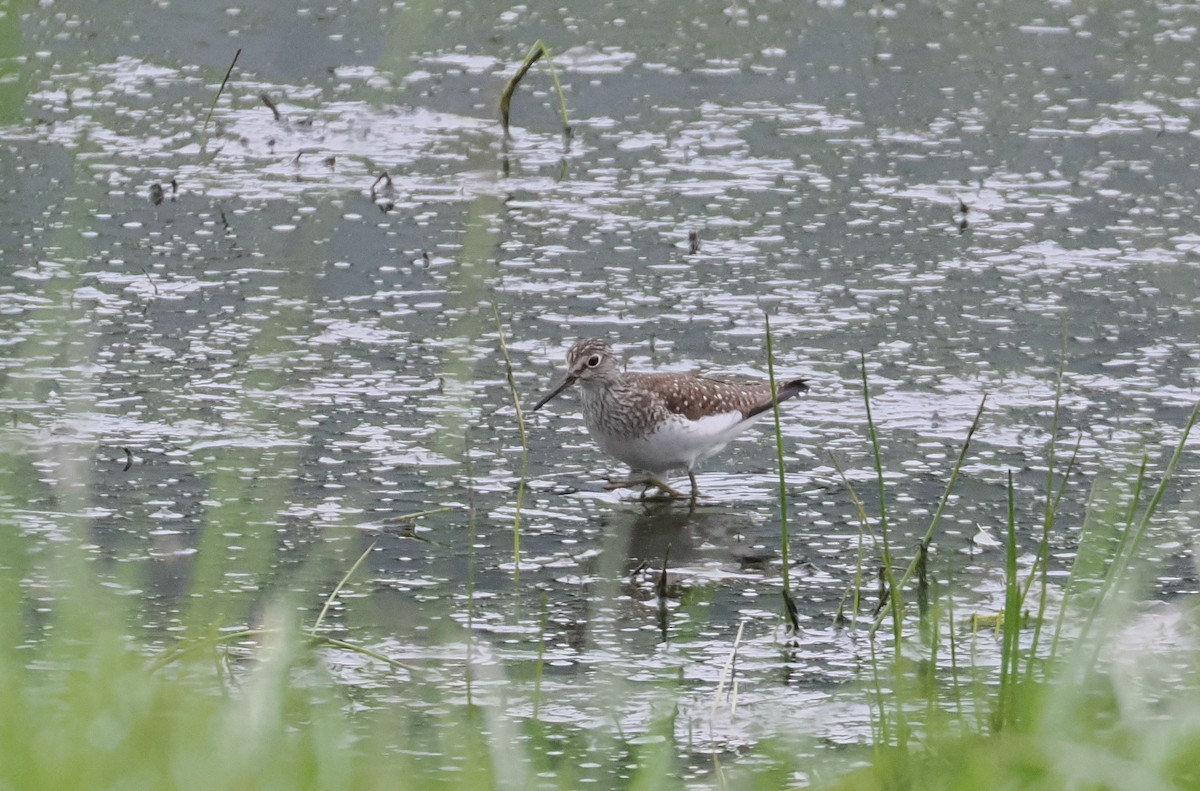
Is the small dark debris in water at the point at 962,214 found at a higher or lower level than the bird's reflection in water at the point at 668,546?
higher

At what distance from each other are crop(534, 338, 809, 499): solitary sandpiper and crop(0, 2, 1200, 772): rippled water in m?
0.18

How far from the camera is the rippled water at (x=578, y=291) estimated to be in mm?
5844

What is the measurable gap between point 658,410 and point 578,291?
1918 millimetres

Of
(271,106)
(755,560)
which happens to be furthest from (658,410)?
(271,106)

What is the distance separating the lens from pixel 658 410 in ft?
22.2

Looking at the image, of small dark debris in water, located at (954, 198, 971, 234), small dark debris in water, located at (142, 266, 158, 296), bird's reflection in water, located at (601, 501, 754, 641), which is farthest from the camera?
small dark debris in water, located at (954, 198, 971, 234)

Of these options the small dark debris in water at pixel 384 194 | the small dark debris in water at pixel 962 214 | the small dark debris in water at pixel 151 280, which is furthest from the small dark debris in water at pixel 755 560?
the small dark debris in water at pixel 384 194

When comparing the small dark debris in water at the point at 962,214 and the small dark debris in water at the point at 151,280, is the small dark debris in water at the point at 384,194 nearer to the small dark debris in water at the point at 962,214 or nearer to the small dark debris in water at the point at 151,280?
the small dark debris in water at the point at 151,280

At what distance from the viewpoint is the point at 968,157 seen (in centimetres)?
1061

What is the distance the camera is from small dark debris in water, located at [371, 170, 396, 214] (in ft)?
31.6

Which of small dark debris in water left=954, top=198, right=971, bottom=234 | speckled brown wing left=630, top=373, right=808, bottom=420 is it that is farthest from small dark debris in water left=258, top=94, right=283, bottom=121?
speckled brown wing left=630, top=373, right=808, bottom=420

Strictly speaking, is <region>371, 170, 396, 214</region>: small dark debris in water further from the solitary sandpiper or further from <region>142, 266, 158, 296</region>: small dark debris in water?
the solitary sandpiper

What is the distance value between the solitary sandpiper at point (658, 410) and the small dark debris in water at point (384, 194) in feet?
9.19

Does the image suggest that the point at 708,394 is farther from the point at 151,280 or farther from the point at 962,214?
the point at 962,214
